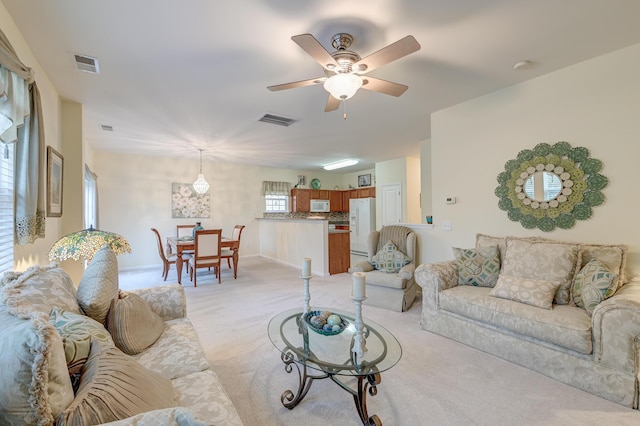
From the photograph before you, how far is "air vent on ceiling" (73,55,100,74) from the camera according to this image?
7.76 ft

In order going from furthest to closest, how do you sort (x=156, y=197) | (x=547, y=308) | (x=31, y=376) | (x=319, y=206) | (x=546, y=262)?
(x=319, y=206)
(x=156, y=197)
(x=546, y=262)
(x=547, y=308)
(x=31, y=376)

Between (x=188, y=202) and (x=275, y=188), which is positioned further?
(x=275, y=188)

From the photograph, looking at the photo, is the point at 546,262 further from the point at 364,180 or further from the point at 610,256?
the point at 364,180

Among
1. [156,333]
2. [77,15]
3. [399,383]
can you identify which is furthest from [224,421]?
[77,15]

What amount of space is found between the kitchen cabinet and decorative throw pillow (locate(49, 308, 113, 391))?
4.23 metres

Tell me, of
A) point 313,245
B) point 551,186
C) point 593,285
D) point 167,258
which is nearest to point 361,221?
point 313,245

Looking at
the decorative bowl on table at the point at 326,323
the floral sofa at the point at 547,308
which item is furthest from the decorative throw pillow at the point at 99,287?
the floral sofa at the point at 547,308

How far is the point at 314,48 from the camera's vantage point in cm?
179

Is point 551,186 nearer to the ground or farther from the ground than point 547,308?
farther from the ground

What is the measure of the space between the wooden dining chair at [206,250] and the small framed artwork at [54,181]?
1.78 m

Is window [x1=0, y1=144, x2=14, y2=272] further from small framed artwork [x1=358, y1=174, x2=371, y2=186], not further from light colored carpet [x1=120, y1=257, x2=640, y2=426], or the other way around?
small framed artwork [x1=358, y1=174, x2=371, y2=186]

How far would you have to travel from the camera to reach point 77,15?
6.09 ft

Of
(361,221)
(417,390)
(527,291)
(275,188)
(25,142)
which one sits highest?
(275,188)

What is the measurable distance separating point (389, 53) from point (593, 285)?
7.42ft
